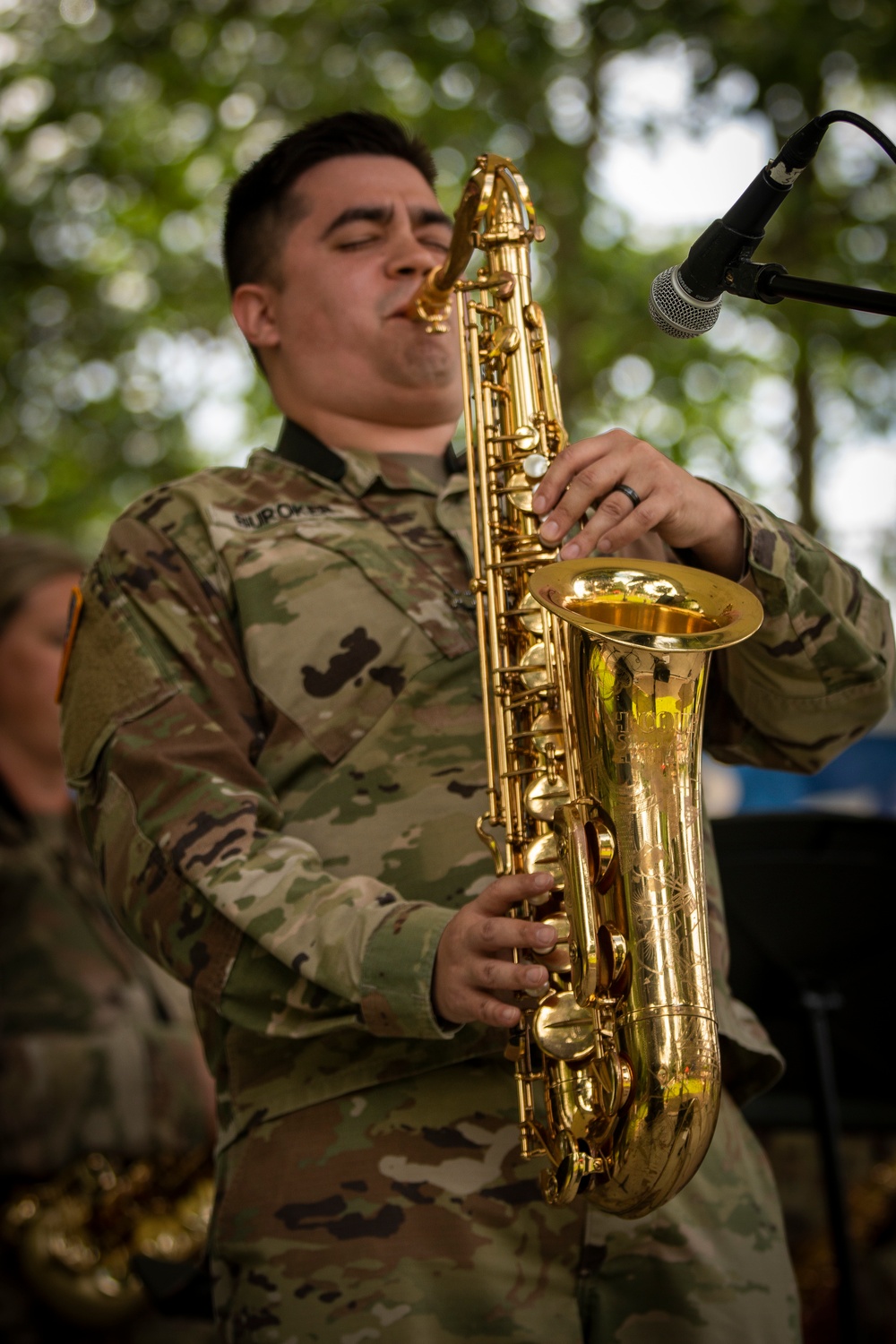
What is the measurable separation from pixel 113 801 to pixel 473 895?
633mm

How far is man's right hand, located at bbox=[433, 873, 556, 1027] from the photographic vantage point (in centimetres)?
189

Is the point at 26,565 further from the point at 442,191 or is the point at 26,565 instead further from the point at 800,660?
the point at 442,191

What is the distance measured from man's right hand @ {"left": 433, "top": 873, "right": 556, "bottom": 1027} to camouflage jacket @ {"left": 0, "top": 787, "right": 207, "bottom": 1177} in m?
2.90

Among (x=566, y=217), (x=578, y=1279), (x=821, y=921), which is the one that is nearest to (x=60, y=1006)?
(x=821, y=921)

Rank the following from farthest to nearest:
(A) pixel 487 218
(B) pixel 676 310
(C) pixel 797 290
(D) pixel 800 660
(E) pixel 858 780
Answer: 1. (E) pixel 858 780
2. (A) pixel 487 218
3. (D) pixel 800 660
4. (B) pixel 676 310
5. (C) pixel 797 290

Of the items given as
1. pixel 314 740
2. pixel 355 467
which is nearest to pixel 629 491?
pixel 314 740

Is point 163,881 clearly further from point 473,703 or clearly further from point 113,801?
point 473,703

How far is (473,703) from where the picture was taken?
2.52 meters

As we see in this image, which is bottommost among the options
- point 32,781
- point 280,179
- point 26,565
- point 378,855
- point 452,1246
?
point 32,781

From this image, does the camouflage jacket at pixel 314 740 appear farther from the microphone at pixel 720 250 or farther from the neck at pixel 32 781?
the neck at pixel 32 781

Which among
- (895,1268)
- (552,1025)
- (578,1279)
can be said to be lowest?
(895,1268)

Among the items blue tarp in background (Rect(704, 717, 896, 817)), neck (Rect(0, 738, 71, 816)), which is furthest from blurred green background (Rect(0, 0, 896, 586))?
neck (Rect(0, 738, 71, 816))

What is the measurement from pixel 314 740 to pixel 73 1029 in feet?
8.54

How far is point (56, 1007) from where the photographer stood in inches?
181
